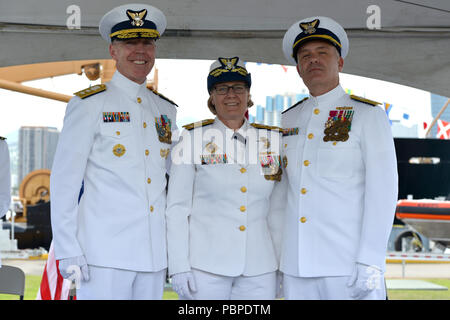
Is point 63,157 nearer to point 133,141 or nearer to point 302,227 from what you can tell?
point 133,141

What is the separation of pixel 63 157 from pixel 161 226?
490 mm

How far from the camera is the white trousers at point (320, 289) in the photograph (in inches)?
84.5

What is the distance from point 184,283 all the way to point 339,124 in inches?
35.8

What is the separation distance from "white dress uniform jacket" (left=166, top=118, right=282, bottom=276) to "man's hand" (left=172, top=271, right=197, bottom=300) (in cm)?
3

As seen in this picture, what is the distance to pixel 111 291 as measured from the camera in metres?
2.17

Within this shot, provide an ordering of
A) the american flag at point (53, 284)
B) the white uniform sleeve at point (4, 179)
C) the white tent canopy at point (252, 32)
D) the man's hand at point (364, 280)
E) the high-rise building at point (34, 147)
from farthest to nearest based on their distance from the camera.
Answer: the high-rise building at point (34, 147)
the american flag at point (53, 284)
the white uniform sleeve at point (4, 179)
the white tent canopy at point (252, 32)
the man's hand at point (364, 280)

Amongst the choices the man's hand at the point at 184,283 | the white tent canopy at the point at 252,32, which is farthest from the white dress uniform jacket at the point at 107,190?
the white tent canopy at the point at 252,32

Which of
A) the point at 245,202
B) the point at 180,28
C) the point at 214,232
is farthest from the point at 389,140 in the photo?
the point at 180,28

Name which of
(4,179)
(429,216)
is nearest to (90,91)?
(4,179)

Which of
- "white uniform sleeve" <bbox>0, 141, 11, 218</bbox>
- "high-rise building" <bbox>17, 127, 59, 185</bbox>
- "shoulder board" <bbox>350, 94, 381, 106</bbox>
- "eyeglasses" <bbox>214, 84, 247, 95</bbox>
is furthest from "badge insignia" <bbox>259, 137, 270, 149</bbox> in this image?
"high-rise building" <bbox>17, 127, 59, 185</bbox>

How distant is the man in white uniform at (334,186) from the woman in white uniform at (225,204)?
0.09 m

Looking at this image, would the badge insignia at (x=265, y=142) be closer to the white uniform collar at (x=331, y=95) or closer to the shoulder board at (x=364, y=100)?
the white uniform collar at (x=331, y=95)

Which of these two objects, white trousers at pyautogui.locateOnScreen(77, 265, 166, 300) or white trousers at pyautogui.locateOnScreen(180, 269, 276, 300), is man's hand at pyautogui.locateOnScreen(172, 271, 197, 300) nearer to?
white trousers at pyautogui.locateOnScreen(180, 269, 276, 300)

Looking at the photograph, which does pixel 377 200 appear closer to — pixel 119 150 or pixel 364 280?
pixel 364 280
